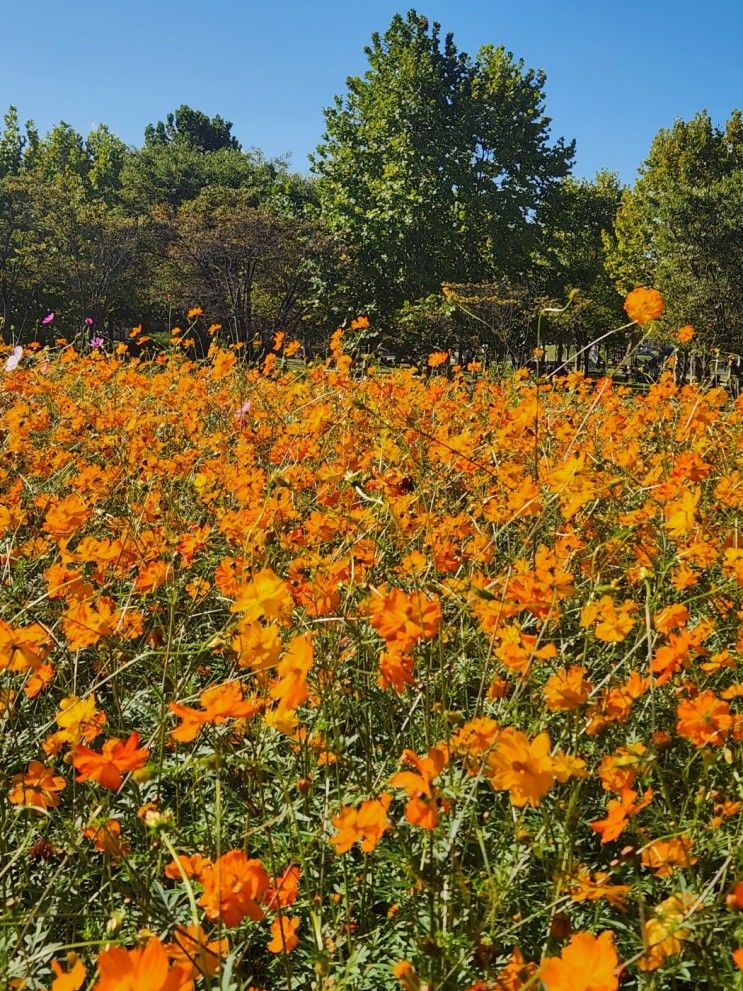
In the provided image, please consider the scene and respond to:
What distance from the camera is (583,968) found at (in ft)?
2.15

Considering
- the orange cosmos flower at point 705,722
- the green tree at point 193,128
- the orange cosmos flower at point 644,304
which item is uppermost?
the green tree at point 193,128

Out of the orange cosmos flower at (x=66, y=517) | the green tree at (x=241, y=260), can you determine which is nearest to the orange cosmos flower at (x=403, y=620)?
the orange cosmos flower at (x=66, y=517)

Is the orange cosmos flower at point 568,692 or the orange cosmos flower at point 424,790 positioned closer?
the orange cosmos flower at point 424,790

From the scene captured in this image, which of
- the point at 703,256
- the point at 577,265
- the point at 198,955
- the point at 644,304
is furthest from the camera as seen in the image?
Answer: the point at 577,265

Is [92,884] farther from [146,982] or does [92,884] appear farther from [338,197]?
[338,197]

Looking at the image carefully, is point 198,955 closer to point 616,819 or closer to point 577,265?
point 616,819

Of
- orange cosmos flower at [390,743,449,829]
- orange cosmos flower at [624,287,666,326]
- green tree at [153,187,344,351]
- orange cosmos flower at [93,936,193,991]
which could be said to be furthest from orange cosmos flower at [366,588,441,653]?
green tree at [153,187,344,351]

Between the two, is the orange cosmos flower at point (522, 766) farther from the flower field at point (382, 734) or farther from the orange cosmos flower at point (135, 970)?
the orange cosmos flower at point (135, 970)

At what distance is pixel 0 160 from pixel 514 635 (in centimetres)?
4664

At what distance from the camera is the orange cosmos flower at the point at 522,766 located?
88 cm

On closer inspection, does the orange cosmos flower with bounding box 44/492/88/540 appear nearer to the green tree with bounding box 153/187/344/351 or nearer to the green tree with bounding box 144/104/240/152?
the green tree with bounding box 153/187/344/351

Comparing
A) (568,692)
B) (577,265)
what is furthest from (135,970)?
(577,265)

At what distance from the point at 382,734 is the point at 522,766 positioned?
934 mm

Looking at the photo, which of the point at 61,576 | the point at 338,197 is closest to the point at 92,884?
the point at 61,576
